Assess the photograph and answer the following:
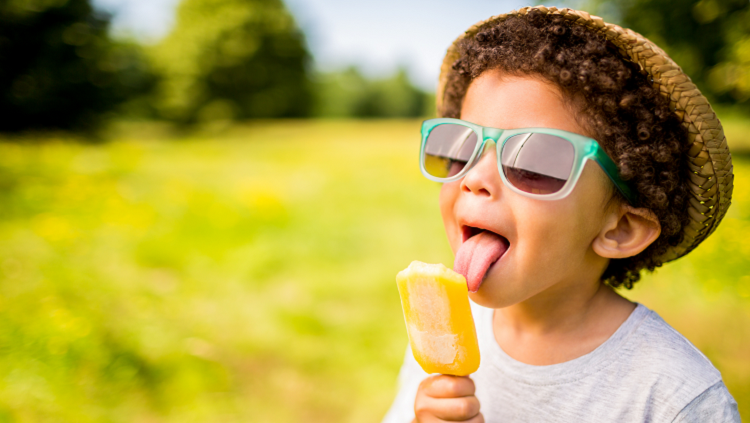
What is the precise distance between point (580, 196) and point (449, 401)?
682 millimetres

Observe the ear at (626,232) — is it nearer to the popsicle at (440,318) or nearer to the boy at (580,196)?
the boy at (580,196)

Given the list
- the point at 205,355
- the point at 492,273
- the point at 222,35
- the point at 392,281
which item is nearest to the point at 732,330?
the point at 392,281

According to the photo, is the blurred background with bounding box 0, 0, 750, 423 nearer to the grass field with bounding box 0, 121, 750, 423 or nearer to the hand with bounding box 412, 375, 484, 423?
the grass field with bounding box 0, 121, 750, 423

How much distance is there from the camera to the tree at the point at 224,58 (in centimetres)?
2347

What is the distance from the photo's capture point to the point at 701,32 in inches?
319

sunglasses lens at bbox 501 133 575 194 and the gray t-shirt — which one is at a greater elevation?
sunglasses lens at bbox 501 133 575 194

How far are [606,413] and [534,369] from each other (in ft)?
0.73

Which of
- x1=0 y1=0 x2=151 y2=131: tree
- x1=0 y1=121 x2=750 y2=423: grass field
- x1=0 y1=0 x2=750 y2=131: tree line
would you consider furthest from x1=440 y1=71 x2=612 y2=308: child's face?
x1=0 y1=0 x2=151 y2=131: tree

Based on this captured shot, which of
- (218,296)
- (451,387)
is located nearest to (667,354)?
(451,387)

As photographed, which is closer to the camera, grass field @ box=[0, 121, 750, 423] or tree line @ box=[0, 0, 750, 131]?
grass field @ box=[0, 121, 750, 423]

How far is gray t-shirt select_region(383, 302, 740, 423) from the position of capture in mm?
1201

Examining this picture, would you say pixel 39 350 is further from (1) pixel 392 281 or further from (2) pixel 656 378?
(2) pixel 656 378

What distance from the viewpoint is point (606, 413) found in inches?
51.1

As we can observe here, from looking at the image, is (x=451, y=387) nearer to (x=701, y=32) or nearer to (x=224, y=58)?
(x=701, y=32)
